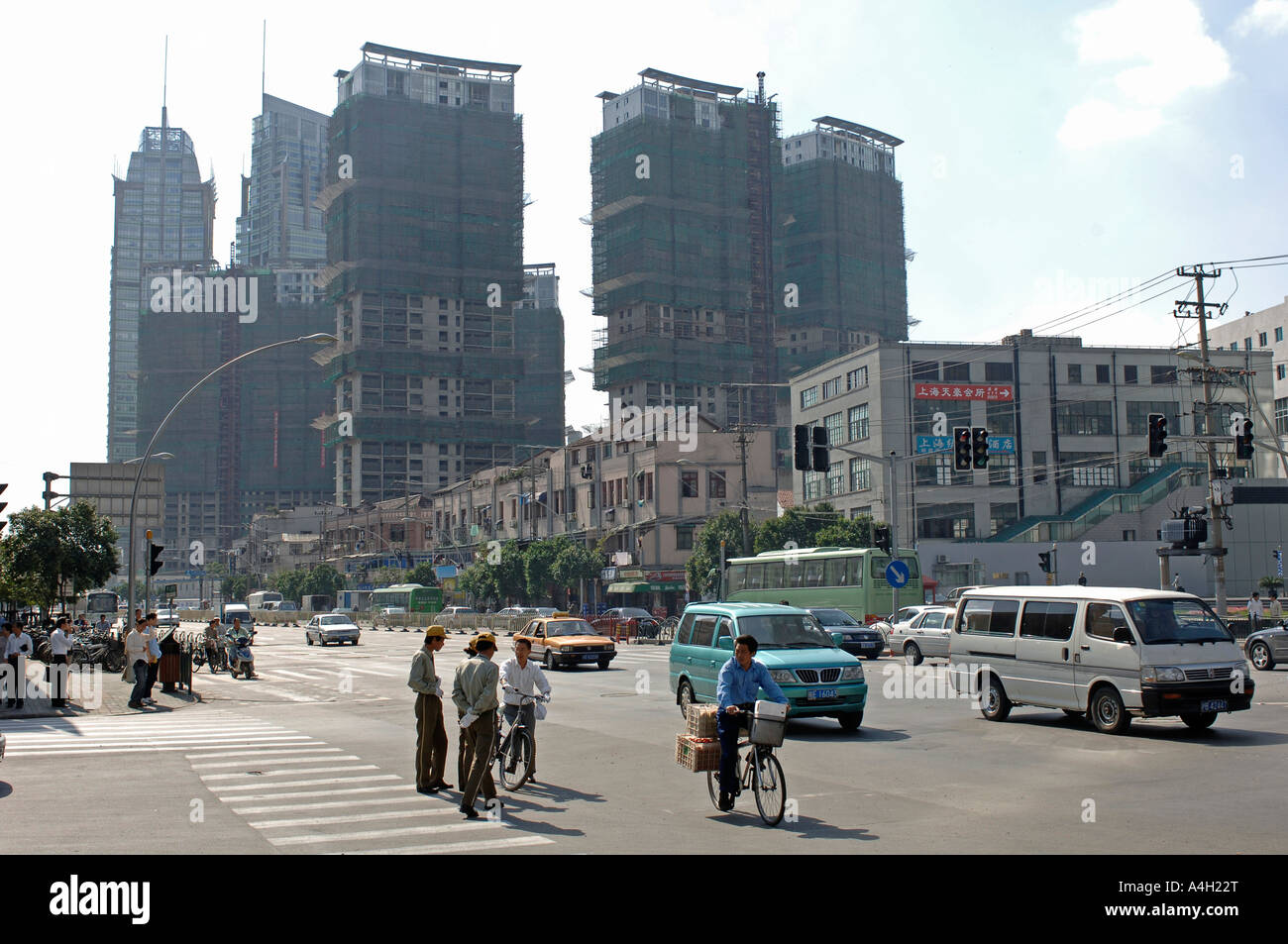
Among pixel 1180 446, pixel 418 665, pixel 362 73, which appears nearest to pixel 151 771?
pixel 418 665

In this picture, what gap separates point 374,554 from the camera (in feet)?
421

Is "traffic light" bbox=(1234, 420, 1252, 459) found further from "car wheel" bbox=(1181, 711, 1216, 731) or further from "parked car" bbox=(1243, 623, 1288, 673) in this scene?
"car wheel" bbox=(1181, 711, 1216, 731)

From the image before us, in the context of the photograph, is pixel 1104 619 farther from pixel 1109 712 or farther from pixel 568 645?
pixel 568 645

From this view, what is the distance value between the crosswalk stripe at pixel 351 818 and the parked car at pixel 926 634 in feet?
75.7

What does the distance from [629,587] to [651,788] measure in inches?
2566

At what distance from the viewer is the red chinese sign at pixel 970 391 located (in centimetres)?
7981

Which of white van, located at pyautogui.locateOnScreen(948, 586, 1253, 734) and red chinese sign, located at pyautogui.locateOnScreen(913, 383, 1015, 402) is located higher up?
red chinese sign, located at pyautogui.locateOnScreen(913, 383, 1015, 402)

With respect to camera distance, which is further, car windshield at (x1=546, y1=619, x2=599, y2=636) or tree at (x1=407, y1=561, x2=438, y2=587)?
tree at (x1=407, y1=561, x2=438, y2=587)

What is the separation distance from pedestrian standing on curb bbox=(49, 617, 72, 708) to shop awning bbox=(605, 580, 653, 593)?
52.7 m

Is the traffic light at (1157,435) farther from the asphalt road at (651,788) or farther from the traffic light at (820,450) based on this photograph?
the asphalt road at (651,788)

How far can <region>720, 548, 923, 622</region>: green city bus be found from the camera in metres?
40.8

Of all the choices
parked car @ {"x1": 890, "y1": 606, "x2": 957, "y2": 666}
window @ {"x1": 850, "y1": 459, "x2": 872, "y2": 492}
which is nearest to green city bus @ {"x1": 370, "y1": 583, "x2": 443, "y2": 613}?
window @ {"x1": 850, "y1": 459, "x2": 872, "y2": 492}
